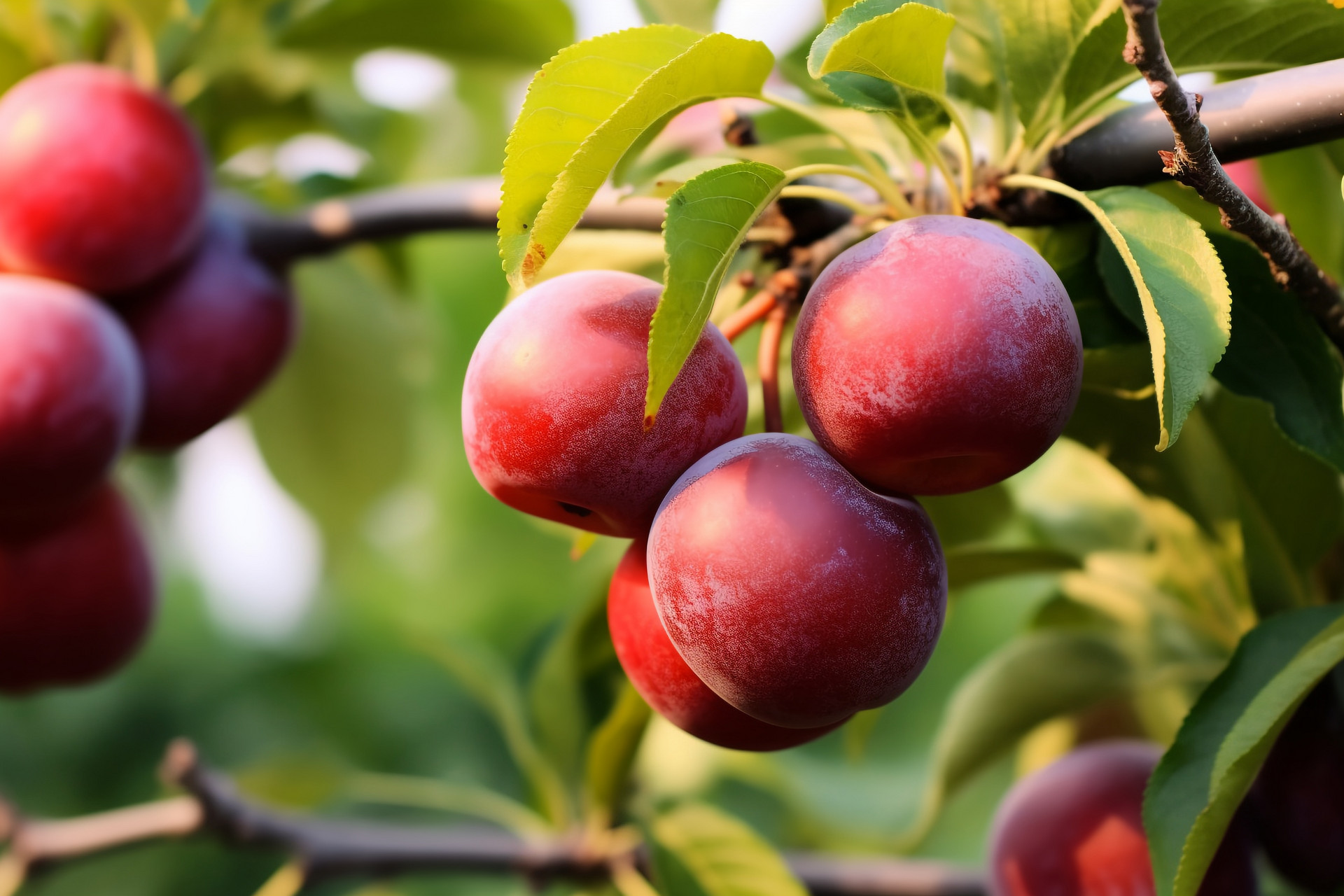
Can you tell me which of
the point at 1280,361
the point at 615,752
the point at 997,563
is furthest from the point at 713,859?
the point at 1280,361

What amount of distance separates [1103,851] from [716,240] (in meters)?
0.52

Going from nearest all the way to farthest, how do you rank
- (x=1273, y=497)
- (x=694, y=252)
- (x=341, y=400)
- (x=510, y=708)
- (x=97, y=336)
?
1. (x=694, y=252)
2. (x=1273, y=497)
3. (x=97, y=336)
4. (x=510, y=708)
5. (x=341, y=400)

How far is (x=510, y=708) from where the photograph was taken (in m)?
1.16

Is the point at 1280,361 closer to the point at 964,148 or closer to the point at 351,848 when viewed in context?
the point at 964,148

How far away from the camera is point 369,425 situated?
50.4 inches

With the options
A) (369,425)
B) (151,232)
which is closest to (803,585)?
(151,232)

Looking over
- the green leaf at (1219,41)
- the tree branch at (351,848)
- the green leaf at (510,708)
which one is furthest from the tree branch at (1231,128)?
the green leaf at (510,708)

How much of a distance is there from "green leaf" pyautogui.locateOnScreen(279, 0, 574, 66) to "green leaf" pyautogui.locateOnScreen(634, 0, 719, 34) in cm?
16

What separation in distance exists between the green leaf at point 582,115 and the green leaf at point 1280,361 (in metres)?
0.30

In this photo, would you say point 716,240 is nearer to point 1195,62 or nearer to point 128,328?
point 1195,62

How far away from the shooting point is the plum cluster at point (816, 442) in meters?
0.43

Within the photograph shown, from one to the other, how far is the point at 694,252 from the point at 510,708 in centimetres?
85

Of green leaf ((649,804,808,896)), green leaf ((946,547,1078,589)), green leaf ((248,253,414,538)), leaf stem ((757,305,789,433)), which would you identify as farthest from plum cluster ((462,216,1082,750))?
green leaf ((248,253,414,538))

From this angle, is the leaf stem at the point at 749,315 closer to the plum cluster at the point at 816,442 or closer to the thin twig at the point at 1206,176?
the plum cluster at the point at 816,442
